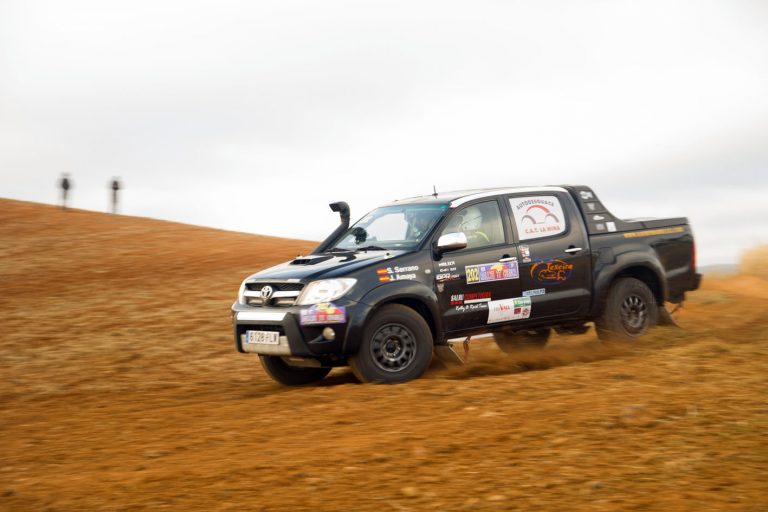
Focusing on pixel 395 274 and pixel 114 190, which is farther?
pixel 114 190

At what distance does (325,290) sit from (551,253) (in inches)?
107

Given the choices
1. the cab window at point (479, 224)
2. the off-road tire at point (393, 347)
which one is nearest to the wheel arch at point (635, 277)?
the cab window at point (479, 224)

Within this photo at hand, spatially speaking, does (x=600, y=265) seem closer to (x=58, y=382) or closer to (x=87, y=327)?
(x=58, y=382)

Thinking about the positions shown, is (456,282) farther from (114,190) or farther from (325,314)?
(114,190)

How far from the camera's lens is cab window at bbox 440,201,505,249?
9.23m

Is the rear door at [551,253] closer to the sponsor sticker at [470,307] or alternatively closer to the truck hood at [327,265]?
the sponsor sticker at [470,307]

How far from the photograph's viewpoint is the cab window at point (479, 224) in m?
9.23

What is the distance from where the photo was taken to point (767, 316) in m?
13.4

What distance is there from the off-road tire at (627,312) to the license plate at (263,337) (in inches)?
150

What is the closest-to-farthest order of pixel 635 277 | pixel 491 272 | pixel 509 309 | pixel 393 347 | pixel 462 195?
pixel 393 347, pixel 491 272, pixel 509 309, pixel 462 195, pixel 635 277

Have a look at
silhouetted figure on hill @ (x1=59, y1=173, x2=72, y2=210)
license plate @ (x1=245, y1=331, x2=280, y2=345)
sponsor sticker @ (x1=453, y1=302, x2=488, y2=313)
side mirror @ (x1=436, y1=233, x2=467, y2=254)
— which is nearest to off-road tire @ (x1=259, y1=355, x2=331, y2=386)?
license plate @ (x1=245, y1=331, x2=280, y2=345)

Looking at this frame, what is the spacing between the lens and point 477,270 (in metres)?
9.12

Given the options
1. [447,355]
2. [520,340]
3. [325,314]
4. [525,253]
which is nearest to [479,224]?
[525,253]

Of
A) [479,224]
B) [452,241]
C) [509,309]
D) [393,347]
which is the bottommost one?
[393,347]
